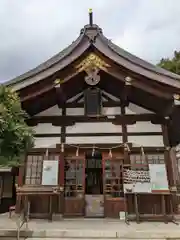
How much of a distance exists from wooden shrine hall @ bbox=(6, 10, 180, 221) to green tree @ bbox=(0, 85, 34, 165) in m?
2.73

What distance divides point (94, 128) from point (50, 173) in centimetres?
208

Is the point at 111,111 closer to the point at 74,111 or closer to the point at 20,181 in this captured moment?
the point at 74,111

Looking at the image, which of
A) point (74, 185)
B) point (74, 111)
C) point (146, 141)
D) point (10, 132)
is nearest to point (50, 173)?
point (74, 185)

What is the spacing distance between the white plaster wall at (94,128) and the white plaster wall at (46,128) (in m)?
0.39

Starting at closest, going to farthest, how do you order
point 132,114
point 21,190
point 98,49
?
point 21,190
point 98,49
point 132,114

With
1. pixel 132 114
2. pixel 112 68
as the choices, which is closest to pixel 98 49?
pixel 112 68

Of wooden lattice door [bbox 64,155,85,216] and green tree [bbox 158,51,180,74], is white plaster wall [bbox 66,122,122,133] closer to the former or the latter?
wooden lattice door [bbox 64,155,85,216]

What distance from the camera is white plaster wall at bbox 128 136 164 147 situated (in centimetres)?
799

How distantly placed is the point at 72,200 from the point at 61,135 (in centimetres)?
215

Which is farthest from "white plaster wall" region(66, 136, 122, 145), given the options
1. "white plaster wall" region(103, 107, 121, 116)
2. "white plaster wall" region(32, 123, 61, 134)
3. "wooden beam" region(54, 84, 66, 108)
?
"wooden beam" region(54, 84, 66, 108)

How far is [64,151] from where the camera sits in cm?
808

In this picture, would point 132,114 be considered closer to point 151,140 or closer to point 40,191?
point 151,140

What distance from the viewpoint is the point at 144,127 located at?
8.20 m

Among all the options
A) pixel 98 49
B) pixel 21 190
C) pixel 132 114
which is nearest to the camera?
pixel 21 190
